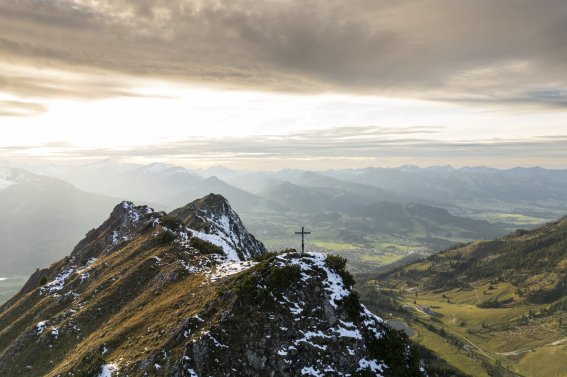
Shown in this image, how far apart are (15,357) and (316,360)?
5869 cm

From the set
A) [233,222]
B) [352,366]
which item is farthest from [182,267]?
[233,222]

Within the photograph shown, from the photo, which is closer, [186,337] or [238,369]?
[238,369]

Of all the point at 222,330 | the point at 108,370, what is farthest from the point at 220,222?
the point at 222,330

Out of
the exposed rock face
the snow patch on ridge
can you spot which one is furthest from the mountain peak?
the snow patch on ridge

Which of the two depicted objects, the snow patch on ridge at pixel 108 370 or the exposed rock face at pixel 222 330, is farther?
the snow patch on ridge at pixel 108 370

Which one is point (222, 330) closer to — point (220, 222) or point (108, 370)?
point (108, 370)

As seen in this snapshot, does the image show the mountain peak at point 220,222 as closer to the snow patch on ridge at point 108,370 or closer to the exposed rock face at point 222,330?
the exposed rock face at point 222,330

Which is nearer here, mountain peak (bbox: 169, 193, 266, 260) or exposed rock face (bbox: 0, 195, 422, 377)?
exposed rock face (bbox: 0, 195, 422, 377)

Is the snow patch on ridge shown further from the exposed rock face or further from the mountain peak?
the mountain peak

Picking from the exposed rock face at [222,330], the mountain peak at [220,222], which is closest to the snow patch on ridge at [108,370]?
the exposed rock face at [222,330]

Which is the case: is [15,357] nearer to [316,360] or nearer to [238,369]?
[238,369]

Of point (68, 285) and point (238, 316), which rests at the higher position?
point (238, 316)

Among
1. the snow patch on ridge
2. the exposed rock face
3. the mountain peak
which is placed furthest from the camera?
the mountain peak

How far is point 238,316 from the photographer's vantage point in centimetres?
4012
